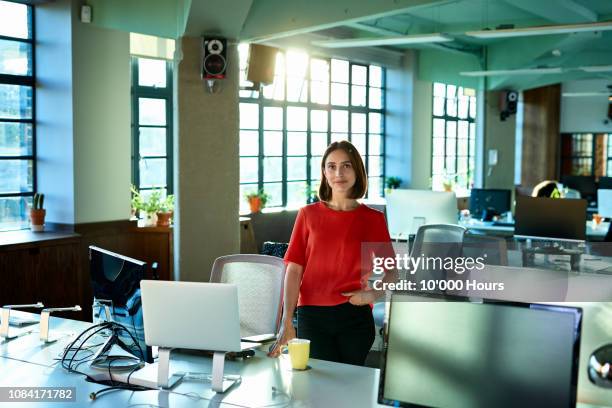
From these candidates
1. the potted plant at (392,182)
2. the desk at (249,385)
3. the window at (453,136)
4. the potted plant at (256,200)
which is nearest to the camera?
the desk at (249,385)

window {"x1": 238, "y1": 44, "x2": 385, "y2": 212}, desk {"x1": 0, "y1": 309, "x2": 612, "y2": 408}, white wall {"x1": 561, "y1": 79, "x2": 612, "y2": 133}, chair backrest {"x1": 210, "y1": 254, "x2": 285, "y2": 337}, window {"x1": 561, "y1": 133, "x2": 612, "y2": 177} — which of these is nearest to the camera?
desk {"x1": 0, "y1": 309, "x2": 612, "y2": 408}

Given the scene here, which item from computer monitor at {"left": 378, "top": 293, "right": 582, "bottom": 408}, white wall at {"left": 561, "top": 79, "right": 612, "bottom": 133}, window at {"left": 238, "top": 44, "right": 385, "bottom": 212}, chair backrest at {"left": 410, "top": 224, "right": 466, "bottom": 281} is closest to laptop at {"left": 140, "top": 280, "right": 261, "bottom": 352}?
computer monitor at {"left": 378, "top": 293, "right": 582, "bottom": 408}

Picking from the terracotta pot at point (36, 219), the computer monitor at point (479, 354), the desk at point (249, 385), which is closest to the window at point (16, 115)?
the terracotta pot at point (36, 219)

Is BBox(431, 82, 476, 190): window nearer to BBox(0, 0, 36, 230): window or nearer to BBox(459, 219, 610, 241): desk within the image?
BBox(459, 219, 610, 241): desk

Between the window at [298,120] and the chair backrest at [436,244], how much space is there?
15.1ft

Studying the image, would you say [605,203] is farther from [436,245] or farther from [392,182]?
[436,245]

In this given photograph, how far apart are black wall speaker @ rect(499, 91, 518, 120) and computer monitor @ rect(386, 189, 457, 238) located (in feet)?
30.1

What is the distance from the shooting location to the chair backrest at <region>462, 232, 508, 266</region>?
507 centimetres

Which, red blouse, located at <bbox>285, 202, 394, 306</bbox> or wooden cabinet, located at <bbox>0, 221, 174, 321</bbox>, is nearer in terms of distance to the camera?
red blouse, located at <bbox>285, 202, 394, 306</bbox>

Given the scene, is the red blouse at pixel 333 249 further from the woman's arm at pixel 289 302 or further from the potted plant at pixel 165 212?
the potted plant at pixel 165 212

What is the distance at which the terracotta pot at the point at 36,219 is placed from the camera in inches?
285

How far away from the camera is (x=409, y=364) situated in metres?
2.27

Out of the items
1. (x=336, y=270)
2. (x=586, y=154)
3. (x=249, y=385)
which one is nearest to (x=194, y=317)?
(x=249, y=385)

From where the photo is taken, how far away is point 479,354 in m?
2.16
